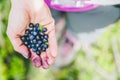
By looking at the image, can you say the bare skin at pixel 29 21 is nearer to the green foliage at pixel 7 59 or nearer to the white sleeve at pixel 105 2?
the green foliage at pixel 7 59

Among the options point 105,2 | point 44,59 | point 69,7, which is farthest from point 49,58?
point 105,2

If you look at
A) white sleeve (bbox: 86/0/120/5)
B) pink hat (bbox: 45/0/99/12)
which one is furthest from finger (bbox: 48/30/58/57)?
white sleeve (bbox: 86/0/120/5)

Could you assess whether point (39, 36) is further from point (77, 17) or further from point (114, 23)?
point (114, 23)

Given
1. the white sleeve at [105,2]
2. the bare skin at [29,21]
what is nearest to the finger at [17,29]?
the bare skin at [29,21]

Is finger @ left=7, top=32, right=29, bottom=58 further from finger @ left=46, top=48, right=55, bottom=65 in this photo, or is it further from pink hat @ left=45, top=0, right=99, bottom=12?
pink hat @ left=45, top=0, right=99, bottom=12

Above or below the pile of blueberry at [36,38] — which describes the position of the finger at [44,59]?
below

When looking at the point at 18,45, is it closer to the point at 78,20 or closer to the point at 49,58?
the point at 49,58

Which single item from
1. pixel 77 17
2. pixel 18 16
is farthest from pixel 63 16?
pixel 18 16
